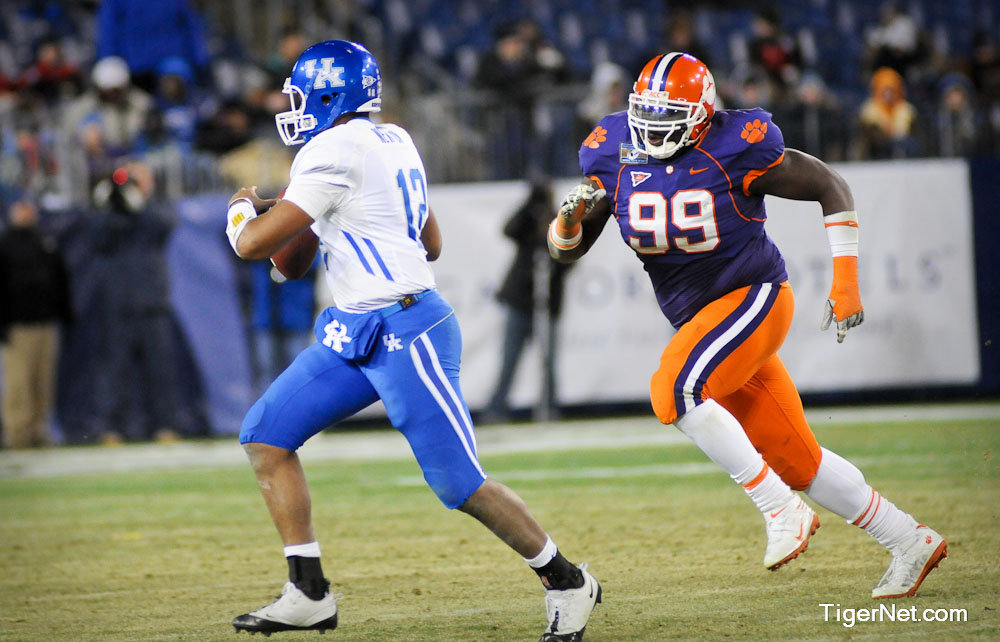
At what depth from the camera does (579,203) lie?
4.68m

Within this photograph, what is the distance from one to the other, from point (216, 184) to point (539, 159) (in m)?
3.00

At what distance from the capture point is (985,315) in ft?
37.0

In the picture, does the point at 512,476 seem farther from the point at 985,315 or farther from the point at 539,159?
the point at 985,315

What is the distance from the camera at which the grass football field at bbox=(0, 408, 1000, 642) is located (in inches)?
176

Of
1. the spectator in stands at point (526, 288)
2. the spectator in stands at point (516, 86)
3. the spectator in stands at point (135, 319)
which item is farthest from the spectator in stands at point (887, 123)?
the spectator in stands at point (135, 319)

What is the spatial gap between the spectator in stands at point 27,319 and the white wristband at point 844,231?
26.8 ft

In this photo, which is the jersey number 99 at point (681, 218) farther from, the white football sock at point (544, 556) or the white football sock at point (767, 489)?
the white football sock at point (544, 556)

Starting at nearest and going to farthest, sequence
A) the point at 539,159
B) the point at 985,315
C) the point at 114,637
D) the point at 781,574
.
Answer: the point at 114,637 < the point at 781,574 < the point at 985,315 < the point at 539,159

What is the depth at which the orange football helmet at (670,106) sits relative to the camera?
4.59 meters

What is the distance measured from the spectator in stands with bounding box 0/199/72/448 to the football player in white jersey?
739cm

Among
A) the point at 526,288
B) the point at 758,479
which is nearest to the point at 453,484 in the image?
the point at 758,479

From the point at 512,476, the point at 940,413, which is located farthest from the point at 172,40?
the point at 940,413

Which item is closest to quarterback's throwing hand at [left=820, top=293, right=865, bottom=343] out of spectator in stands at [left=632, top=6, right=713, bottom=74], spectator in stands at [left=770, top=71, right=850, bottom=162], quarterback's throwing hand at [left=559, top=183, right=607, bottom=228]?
quarterback's throwing hand at [left=559, top=183, right=607, bottom=228]

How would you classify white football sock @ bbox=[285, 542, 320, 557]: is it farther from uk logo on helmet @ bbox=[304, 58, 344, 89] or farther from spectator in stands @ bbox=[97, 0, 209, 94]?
spectator in stands @ bbox=[97, 0, 209, 94]
